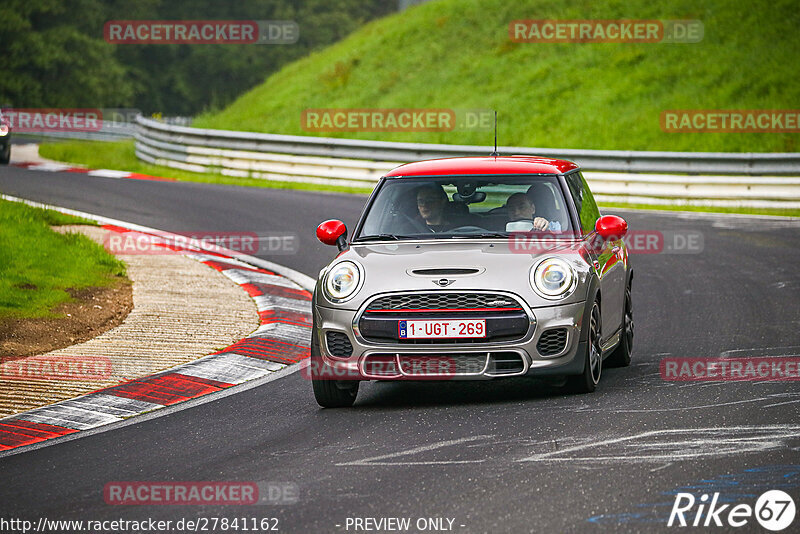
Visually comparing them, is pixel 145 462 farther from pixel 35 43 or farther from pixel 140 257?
pixel 35 43

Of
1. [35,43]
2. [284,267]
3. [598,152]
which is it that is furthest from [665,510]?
[35,43]

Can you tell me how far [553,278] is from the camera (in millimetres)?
7934

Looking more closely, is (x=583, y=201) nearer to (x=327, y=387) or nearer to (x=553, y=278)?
(x=553, y=278)

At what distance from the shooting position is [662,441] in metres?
6.71

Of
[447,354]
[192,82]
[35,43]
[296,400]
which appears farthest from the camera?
[192,82]

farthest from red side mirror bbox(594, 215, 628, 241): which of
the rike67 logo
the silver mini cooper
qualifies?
the rike67 logo

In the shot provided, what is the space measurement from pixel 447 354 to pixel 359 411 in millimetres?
733

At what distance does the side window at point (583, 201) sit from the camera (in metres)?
Answer: 9.06

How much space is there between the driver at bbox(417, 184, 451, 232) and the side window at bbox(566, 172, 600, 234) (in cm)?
96

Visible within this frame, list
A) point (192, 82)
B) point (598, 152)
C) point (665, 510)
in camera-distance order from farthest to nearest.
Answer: point (192, 82) → point (598, 152) → point (665, 510)

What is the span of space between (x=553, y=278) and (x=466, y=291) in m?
0.59

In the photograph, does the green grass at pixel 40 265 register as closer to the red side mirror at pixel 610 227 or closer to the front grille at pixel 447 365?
the front grille at pixel 447 365

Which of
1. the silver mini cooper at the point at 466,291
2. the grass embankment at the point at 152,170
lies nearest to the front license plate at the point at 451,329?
the silver mini cooper at the point at 466,291

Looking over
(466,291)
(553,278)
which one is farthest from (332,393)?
(553,278)
